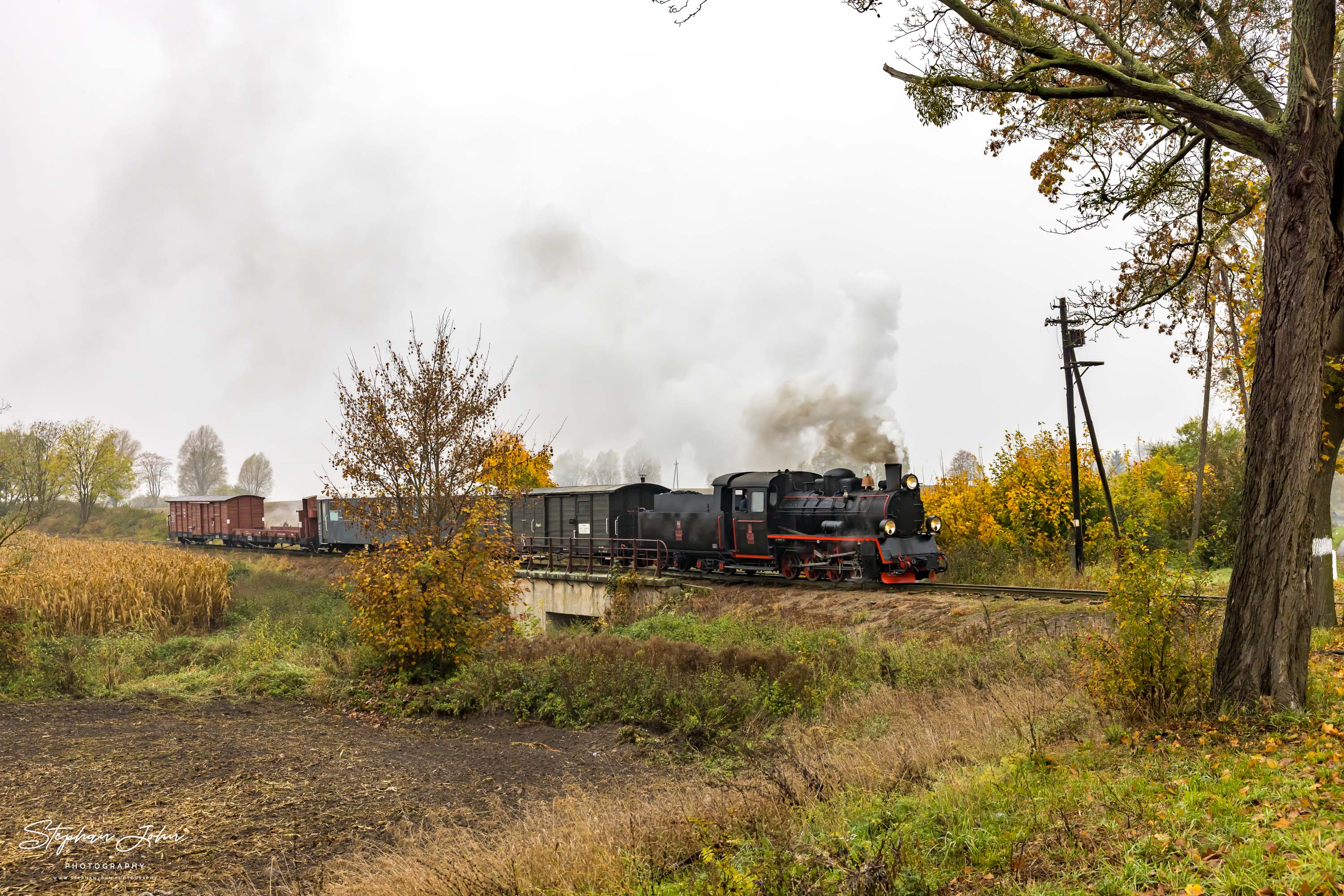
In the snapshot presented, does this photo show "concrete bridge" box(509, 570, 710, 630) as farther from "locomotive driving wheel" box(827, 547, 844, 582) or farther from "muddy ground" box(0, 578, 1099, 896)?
"muddy ground" box(0, 578, 1099, 896)

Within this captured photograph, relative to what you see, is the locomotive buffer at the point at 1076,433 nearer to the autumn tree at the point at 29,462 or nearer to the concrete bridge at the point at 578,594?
the concrete bridge at the point at 578,594

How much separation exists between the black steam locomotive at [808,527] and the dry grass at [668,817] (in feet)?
31.3

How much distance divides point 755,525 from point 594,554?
556cm

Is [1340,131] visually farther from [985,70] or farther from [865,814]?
[865,814]

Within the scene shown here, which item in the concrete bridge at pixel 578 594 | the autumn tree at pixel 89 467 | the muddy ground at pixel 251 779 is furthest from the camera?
the autumn tree at pixel 89 467

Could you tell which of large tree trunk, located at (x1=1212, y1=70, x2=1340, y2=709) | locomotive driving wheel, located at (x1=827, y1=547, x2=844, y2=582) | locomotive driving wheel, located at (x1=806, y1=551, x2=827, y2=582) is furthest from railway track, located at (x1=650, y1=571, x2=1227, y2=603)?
large tree trunk, located at (x1=1212, y1=70, x2=1340, y2=709)

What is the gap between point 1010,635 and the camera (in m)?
12.8

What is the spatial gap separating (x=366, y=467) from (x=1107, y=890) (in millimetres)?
12104

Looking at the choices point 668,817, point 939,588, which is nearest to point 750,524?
point 939,588

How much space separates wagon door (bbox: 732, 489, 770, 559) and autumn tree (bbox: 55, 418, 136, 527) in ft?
193

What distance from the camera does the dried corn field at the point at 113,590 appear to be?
54.5ft

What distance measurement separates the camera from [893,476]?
19.6m

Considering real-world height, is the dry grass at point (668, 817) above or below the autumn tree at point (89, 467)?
below

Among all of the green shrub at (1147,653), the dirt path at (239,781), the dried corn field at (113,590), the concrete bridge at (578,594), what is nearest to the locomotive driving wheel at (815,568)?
the concrete bridge at (578,594)
